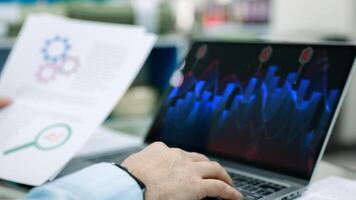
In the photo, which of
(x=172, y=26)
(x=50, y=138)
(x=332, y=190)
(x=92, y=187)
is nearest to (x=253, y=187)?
(x=332, y=190)

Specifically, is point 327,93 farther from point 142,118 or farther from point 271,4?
point 271,4

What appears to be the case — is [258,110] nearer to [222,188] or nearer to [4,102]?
[222,188]

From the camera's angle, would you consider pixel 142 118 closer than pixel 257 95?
No

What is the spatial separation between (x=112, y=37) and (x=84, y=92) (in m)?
0.11

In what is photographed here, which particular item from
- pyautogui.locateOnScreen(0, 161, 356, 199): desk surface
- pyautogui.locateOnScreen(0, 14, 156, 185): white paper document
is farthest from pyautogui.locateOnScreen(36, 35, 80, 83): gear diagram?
pyautogui.locateOnScreen(0, 161, 356, 199): desk surface

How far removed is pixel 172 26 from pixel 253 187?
1923 mm

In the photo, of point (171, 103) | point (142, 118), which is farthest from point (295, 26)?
point (171, 103)

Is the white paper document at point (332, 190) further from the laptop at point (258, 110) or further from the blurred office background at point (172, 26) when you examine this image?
the blurred office background at point (172, 26)

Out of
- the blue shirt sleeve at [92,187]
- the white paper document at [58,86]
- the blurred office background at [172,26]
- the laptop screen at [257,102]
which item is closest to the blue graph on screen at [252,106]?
the laptop screen at [257,102]

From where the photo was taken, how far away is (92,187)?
0.54 meters

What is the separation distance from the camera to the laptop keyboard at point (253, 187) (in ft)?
1.97

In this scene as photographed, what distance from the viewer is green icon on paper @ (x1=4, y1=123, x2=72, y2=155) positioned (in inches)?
28.4

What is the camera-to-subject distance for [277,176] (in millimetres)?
657

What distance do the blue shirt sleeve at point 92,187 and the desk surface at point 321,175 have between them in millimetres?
117
